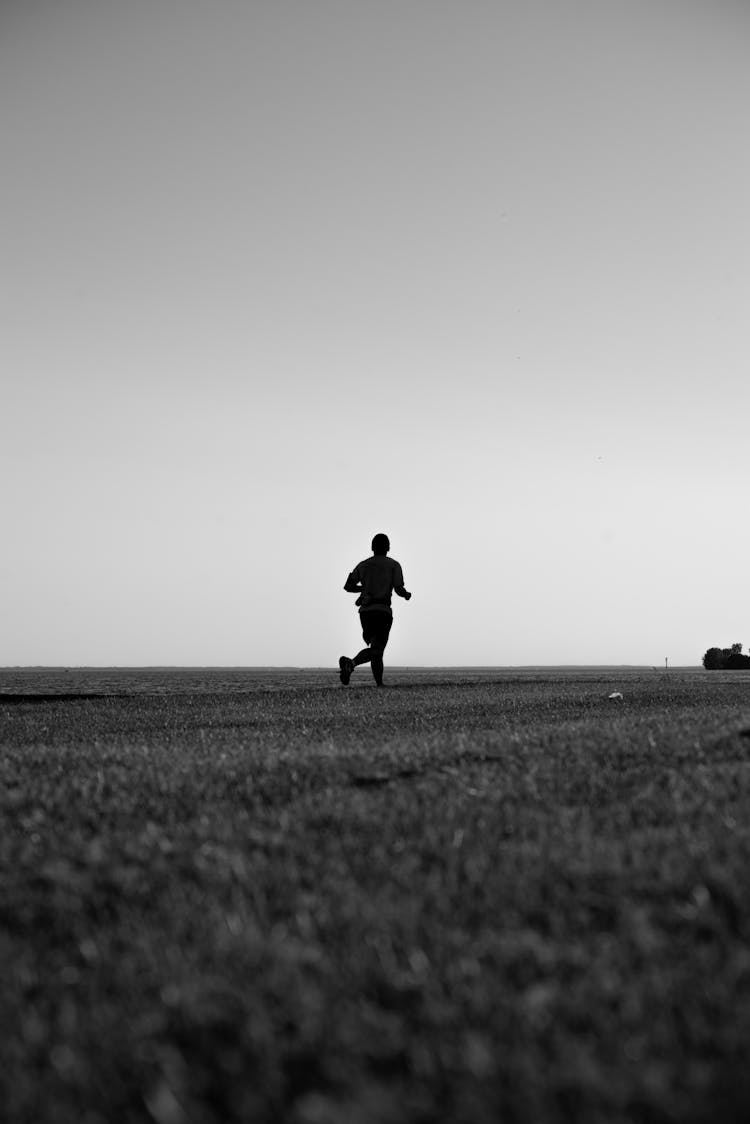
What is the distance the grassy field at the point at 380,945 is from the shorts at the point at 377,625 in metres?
14.4

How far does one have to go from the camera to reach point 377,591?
20.5 metres

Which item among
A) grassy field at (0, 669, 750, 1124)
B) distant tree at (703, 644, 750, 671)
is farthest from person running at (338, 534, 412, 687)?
distant tree at (703, 644, 750, 671)

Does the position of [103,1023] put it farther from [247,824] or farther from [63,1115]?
[247,824]

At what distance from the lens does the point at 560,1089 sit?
2166 mm

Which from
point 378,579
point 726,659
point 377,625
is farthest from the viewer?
point 726,659

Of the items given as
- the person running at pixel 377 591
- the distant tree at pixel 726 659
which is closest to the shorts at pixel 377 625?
the person running at pixel 377 591

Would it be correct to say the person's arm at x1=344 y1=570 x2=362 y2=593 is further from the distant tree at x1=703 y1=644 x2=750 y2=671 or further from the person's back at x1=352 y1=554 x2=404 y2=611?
the distant tree at x1=703 y1=644 x2=750 y2=671

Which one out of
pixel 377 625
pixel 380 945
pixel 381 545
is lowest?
pixel 380 945

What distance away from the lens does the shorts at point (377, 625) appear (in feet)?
68.1

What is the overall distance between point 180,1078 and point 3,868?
2320mm

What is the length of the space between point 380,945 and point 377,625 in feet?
58.4

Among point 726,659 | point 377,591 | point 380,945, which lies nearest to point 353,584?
point 377,591

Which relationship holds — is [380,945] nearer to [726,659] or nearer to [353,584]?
[353,584]

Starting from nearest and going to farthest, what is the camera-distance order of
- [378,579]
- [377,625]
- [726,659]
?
1. [378,579]
2. [377,625]
3. [726,659]
